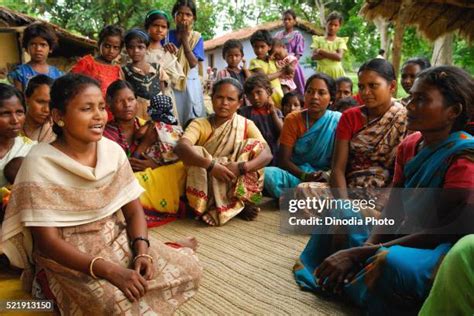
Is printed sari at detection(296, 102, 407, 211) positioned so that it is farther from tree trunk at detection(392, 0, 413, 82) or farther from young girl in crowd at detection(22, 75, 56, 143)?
tree trunk at detection(392, 0, 413, 82)

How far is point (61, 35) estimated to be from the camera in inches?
394

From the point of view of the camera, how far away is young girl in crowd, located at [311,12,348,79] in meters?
6.71

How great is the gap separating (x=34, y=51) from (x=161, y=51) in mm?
1333

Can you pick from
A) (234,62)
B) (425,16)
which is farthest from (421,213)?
(425,16)

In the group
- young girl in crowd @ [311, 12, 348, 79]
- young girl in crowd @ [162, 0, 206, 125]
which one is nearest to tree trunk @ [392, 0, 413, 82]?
young girl in crowd @ [311, 12, 348, 79]

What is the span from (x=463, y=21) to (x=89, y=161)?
6059 mm

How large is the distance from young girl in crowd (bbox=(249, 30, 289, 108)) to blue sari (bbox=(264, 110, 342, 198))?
176cm

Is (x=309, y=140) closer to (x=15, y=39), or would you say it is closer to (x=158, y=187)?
(x=158, y=187)

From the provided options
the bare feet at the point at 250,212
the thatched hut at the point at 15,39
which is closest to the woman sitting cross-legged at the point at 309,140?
the bare feet at the point at 250,212

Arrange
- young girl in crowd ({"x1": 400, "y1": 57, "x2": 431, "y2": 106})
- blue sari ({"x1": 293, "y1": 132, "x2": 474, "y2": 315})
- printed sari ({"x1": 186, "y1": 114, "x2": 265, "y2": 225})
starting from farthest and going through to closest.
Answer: young girl in crowd ({"x1": 400, "y1": 57, "x2": 431, "y2": 106})
printed sari ({"x1": 186, "y1": 114, "x2": 265, "y2": 225})
blue sari ({"x1": 293, "y1": 132, "x2": 474, "y2": 315})

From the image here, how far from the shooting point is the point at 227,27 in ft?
81.6

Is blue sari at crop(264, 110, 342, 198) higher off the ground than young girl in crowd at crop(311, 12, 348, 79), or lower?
lower

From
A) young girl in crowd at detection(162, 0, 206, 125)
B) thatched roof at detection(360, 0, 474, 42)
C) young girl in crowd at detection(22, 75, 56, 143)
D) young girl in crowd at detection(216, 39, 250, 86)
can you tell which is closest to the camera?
young girl in crowd at detection(22, 75, 56, 143)

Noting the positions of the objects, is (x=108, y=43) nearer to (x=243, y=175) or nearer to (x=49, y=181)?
(x=243, y=175)
